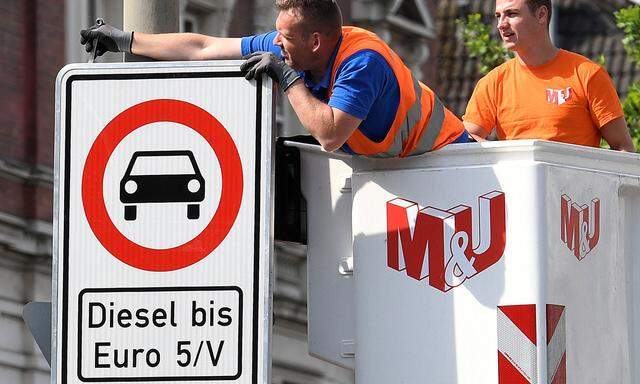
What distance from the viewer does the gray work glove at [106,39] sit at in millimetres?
5230

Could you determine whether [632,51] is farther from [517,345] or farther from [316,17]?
[517,345]

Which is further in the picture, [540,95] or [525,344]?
[540,95]

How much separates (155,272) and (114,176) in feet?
0.90

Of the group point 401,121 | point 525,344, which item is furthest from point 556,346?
point 401,121

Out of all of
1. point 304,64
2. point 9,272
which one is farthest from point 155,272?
point 9,272

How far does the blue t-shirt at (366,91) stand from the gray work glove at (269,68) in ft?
0.41

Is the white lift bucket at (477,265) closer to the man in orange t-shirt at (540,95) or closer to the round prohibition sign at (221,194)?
the round prohibition sign at (221,194)

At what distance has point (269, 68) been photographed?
474cm

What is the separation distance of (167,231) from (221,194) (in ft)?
0.55

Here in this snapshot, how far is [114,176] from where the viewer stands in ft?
15.5

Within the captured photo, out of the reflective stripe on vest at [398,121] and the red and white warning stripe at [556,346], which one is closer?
the red and white warning stripe at [556,346]

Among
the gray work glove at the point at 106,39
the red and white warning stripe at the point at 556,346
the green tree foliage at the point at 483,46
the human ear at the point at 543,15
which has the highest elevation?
the green tree foliage at the point at 483,46

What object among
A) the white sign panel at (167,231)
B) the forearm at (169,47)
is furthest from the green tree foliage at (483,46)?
the white sign panel at (167,231)

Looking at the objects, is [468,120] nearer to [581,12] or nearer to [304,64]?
[304,64]
